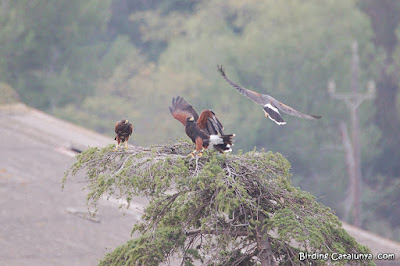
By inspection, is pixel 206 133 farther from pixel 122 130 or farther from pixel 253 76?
pixel 253 76

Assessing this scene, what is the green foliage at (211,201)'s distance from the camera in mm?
5754

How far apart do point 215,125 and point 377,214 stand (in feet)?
86.6

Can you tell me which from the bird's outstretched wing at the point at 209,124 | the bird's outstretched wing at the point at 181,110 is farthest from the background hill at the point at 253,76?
the bird's outstretched wing at the point at 209,124

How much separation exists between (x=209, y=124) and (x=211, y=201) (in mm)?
803

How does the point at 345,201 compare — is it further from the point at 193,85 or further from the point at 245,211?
the point at 245,211

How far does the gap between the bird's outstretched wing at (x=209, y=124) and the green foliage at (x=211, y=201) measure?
10.1 inches

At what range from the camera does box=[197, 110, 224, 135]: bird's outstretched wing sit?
20.4 feet

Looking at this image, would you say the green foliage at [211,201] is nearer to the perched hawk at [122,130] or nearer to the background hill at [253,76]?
the perched hawk at [122,130]

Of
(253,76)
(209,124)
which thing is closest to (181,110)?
(209,124)

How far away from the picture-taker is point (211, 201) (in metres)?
5.88

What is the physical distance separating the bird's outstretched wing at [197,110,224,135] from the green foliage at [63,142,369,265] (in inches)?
10.1

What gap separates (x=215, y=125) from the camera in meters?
6.26

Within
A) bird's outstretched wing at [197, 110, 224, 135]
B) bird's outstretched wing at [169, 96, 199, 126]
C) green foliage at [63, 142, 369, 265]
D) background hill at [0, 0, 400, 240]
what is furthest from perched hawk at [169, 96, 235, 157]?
background hill at [0, 0, 400, 240]

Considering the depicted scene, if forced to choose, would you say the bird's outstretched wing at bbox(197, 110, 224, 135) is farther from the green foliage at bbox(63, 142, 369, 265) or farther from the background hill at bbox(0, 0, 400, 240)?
the background hill at bbox(0, 0, 400, 240)
